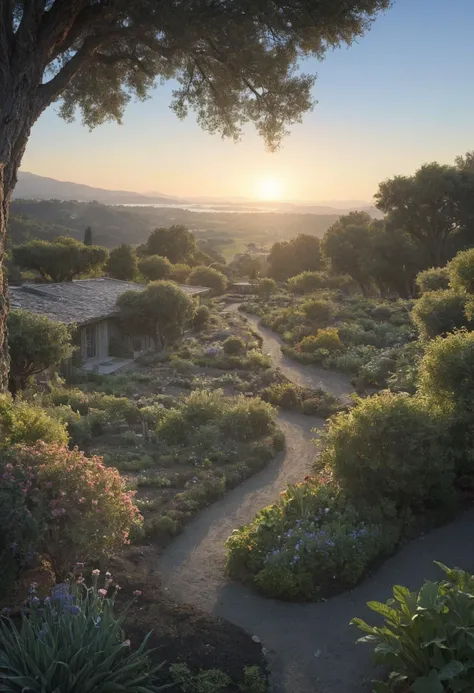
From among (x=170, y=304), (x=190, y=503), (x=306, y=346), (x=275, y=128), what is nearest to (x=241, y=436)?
(x=190, y=503)

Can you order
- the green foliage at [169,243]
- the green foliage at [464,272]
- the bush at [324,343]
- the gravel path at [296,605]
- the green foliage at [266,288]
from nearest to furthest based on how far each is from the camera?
the gravel path at [296,605] < the green foliage at [464,272] < the bush at [324,343] < the green foliage at [266,288] < the green foliage at [169,243]

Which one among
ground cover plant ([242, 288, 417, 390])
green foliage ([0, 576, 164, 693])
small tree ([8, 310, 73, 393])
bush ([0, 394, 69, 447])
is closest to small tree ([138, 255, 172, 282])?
ground cover plant ([242, 288, 417, 390])

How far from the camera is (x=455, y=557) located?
8.80 m

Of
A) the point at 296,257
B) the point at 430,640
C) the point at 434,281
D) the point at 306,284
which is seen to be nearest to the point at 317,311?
the point at 434,281

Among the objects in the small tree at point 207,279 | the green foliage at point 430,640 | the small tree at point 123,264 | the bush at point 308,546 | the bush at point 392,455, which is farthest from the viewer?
the small tree at point 207,279

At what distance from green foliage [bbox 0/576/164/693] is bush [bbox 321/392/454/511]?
5141 mm

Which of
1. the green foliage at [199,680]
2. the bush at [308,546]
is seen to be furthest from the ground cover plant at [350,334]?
the green foliage at [199,680]

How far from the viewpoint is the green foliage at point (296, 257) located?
6794 cm

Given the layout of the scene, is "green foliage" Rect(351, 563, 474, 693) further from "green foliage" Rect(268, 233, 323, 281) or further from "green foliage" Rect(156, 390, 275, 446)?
"green foliage" Rect(268, 233, 323, 281)

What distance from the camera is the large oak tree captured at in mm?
10141

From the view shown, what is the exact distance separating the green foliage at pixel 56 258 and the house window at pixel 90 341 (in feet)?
58.1

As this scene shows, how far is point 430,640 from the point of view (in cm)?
543

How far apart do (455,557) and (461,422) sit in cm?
261

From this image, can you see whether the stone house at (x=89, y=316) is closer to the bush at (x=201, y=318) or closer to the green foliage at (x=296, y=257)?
the bush at (x=201, y=318)
